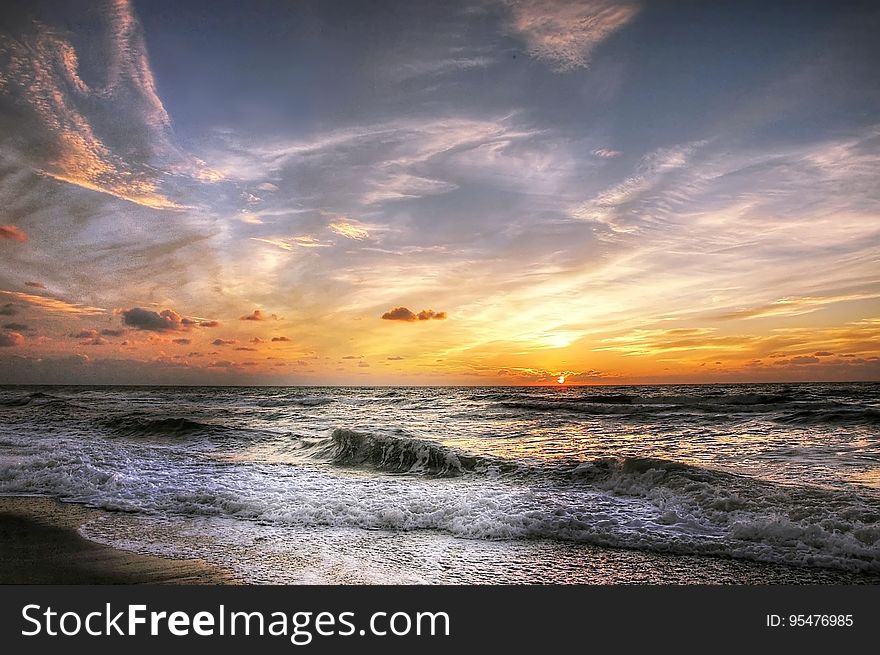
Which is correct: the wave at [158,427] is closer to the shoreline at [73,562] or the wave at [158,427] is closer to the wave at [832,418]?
the shoreline at [73,562]

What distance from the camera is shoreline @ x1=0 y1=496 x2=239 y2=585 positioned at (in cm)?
521

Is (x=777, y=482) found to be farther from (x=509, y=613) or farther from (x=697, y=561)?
(x=509, y=613)

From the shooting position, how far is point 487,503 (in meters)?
8.17

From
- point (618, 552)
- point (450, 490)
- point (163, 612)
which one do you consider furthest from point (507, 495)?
point (163, 612)

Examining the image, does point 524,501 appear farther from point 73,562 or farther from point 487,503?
point 73,562

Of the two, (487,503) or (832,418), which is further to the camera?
(832,418)

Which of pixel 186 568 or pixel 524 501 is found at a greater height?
pixel 186 568

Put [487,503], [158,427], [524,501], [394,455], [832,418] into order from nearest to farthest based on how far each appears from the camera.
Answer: [487,503], [524,501], [394,455], [832,418], [158,427]

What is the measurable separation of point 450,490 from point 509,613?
5.09 meters

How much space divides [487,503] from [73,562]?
18.5 ft

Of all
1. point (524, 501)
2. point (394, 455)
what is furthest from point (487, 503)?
point (394, 455)

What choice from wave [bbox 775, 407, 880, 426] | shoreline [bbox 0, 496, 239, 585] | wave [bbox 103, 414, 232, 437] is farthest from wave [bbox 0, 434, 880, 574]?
wave [bbox 775, 407, 880, 426]

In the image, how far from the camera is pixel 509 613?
4.28 meters

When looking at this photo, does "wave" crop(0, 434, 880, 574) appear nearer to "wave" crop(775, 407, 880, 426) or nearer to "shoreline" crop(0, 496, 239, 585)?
"shoreline" crop(0, 496, 239, 585)
